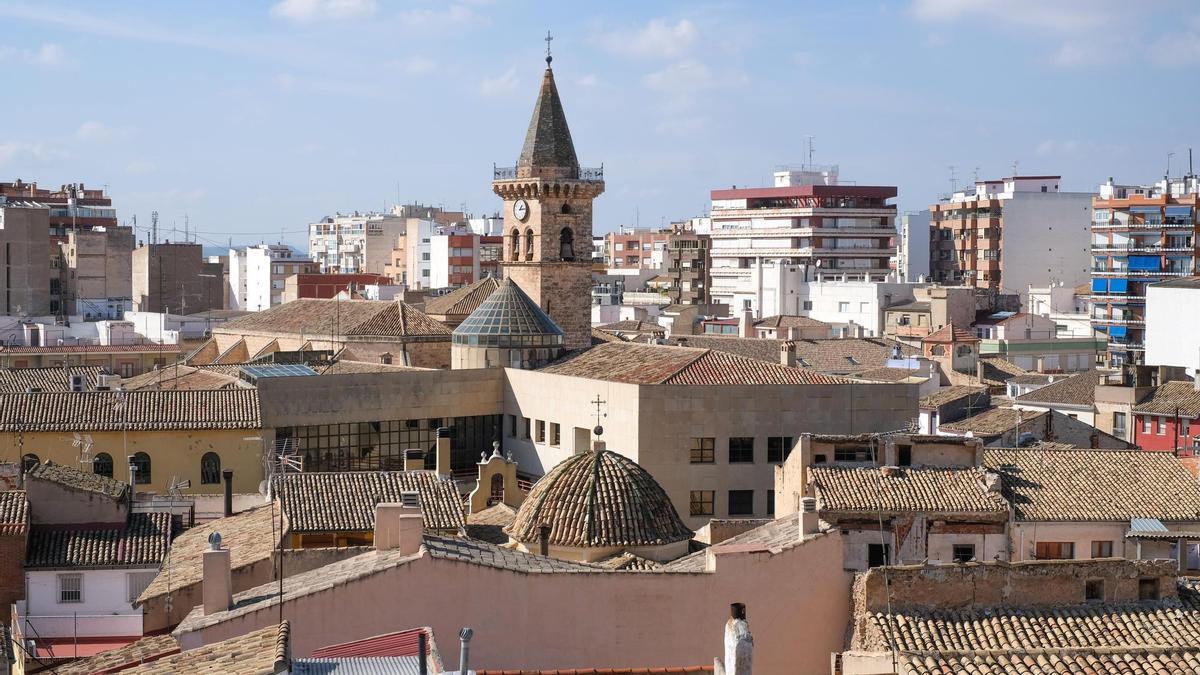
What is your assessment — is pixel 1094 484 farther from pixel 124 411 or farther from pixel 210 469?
pixel 124 411

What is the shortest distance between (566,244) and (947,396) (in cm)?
1128

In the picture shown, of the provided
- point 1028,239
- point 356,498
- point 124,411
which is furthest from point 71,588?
point 1028,239

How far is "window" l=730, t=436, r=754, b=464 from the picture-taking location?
123ft

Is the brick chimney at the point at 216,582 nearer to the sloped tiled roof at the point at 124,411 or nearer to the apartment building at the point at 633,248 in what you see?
the sloped tiled roof at the point at 124,411

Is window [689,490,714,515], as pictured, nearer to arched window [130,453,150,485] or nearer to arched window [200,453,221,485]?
arched window [200,453,221,485]

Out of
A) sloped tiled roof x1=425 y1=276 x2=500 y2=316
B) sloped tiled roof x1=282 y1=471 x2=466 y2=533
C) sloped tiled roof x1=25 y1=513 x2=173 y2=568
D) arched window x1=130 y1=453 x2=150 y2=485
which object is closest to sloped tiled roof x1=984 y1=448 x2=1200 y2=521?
sloped tiled roof x1=282 y1=471 x2=466 y2=533

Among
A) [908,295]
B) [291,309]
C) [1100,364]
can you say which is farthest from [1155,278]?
[291,309]

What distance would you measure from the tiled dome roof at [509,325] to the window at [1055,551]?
19136 millimetres

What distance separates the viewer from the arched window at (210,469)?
3706 centimetres

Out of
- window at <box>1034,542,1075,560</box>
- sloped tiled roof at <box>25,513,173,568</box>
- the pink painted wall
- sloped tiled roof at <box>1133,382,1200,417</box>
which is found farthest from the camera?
sloped tiled roof at <box>1133,382,1200,417</box>

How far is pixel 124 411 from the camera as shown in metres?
37.1

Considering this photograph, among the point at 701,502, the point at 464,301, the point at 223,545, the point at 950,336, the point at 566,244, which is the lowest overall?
the point at 701,502

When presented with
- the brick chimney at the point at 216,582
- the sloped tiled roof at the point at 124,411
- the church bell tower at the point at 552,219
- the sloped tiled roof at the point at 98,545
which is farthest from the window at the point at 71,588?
the church bell tower at the point at 552,219

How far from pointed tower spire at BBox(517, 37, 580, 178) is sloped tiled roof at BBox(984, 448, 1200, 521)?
23.0 m
